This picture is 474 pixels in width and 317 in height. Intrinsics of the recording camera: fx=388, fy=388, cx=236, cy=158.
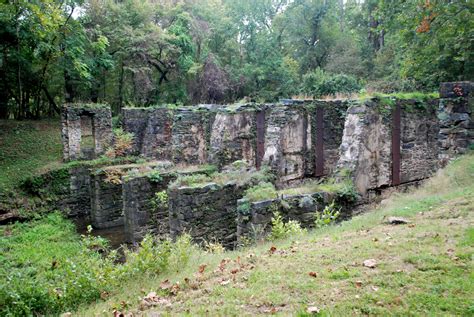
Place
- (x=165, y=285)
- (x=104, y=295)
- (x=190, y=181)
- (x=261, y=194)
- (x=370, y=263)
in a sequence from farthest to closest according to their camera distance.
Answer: (x=190, y=181), (x=261, y=194), (x=104, y=295), (x=165, y=285), (x=370, y=263)

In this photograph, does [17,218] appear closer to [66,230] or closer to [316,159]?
[66,230]

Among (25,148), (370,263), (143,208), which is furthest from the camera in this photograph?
(25,148)

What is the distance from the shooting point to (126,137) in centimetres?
1802

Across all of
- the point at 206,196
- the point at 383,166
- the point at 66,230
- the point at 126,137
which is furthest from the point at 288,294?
the point at 126,137

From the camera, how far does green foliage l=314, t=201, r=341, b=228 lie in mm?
6852

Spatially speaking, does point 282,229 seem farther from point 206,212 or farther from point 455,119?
point 455,119

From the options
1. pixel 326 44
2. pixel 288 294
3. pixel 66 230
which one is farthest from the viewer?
pixel 326 44

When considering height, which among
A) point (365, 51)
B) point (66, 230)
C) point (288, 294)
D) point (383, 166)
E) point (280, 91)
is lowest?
point (66, 230)

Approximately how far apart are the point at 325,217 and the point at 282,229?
3.40 feet

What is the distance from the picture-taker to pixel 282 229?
254 inches

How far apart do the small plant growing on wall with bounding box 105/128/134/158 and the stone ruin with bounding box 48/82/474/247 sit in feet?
9.02

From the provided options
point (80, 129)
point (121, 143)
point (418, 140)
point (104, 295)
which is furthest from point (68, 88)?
point (104, 295)

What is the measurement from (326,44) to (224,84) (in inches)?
385

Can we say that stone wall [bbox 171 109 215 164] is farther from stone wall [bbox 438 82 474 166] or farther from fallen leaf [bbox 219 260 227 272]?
fallen leaf [bbox 219 260 227 272]
